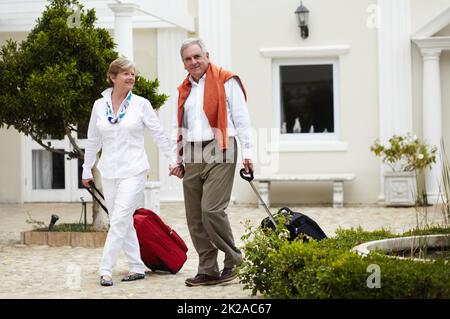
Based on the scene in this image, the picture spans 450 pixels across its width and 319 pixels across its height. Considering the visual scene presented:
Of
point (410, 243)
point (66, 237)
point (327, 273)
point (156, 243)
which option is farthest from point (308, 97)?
point (327, 273)

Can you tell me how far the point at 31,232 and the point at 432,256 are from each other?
5.04m

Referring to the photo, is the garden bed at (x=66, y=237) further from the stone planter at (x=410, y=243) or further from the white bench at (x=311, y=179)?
the white bench at (x=311, y=179)

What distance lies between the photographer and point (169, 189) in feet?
50.5

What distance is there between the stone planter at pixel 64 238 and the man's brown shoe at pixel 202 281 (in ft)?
10.1

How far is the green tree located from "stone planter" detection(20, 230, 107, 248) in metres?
1.04

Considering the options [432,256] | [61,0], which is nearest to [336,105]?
[61,0]

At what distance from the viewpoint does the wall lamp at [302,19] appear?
14.8m

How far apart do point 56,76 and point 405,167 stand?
6626 mm

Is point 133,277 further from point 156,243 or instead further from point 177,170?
point 177,170

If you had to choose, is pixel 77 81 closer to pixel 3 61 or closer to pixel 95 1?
pixel 3 61

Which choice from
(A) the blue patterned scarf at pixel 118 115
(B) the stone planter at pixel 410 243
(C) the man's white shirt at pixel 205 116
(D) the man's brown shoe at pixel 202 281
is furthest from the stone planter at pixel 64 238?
(B) the stone planter at pixel 410 243

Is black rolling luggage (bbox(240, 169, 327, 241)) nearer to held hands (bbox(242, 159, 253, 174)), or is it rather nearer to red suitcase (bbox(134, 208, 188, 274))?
held hands (bbox(242, 159, 253, 174))

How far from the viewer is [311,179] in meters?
14.6

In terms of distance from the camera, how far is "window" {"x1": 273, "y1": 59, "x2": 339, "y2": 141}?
15.2 metres
